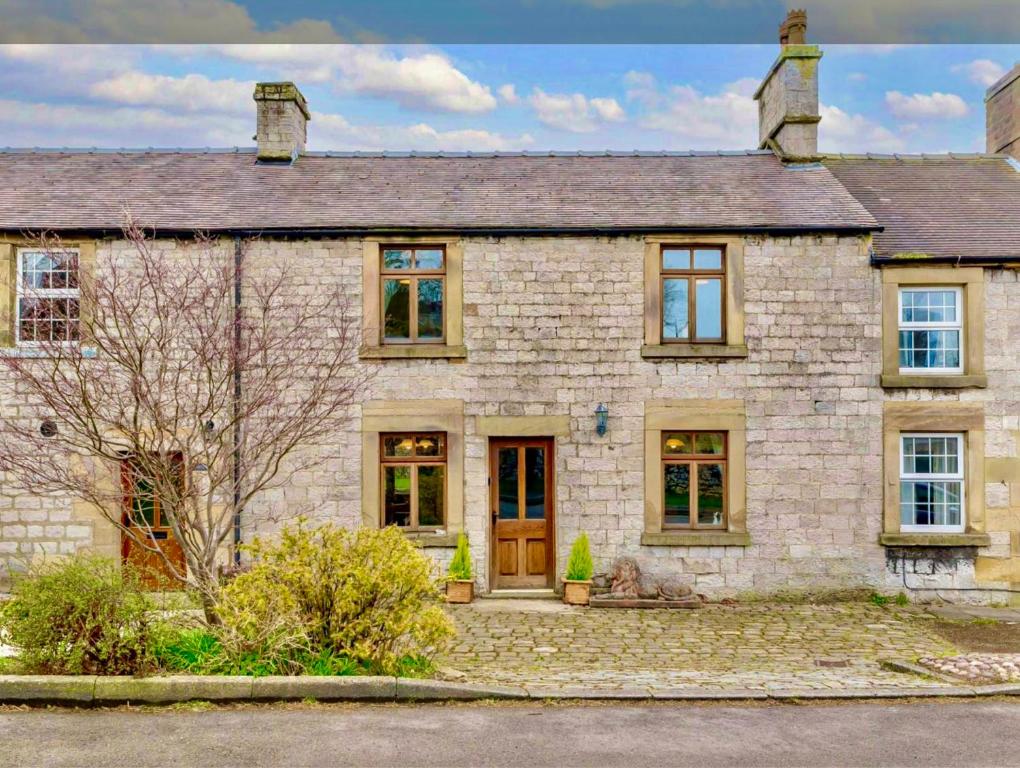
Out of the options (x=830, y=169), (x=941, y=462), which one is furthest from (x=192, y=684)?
(x=830, y=169)

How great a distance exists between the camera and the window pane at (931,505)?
1248cm

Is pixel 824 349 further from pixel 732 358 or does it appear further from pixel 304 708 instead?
pixel 304 708

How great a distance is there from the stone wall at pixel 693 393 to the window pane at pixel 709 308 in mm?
454

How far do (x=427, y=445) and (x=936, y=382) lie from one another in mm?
7691

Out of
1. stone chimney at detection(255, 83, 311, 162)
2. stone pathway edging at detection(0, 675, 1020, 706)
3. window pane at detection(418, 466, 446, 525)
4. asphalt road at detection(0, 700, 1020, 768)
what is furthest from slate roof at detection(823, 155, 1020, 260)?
stone chimney at detection(255, 83, 311, 162)

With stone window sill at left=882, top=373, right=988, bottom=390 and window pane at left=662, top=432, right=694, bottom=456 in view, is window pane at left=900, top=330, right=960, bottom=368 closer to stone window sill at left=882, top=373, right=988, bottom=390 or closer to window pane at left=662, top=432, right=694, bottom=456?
stone window sill at left=882, top=373, right=988, bottom=390

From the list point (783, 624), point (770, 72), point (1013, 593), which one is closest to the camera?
point (783, 624)

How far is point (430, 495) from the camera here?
12.6 m

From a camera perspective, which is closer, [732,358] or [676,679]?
[676,679]

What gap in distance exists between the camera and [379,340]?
41.1 feet

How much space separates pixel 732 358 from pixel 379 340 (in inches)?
210

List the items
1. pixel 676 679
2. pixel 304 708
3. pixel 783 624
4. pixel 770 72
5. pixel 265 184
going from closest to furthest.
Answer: pixel 304 708 < pixel 676 679 < pixel 783 624 < pixel 265 184 < pixel 770 72

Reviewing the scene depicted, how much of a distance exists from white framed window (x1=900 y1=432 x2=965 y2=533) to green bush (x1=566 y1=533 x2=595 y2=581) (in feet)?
15.7

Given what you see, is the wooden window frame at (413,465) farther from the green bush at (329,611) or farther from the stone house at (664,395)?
the green bush at (329,611)
